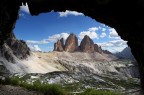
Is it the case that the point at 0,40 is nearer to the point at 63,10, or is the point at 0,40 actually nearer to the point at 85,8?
the point at 63,10

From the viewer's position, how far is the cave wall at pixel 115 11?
2759 cm

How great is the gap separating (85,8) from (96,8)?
2.29 m

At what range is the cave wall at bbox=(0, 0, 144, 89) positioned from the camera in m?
27.6

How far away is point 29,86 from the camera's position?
1827 inches

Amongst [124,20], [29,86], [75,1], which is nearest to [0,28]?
[29,86]

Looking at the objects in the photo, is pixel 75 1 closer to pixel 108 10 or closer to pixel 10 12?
pixel 108 10

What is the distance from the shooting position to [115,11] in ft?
98.4

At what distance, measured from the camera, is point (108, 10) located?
30594mm

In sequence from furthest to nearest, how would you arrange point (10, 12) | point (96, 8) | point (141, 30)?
point (10, 12), point (96, 8), point (141, 30)

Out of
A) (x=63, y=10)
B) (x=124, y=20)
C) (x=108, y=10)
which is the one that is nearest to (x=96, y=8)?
(x=108, y=10)

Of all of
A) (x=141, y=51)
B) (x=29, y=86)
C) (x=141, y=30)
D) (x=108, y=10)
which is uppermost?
(x=108, y=10)

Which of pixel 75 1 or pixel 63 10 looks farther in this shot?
pixel 63 10

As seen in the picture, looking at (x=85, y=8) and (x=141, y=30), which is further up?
(x=85, y=8)

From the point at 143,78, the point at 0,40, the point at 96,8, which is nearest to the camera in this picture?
the point at 143,78
